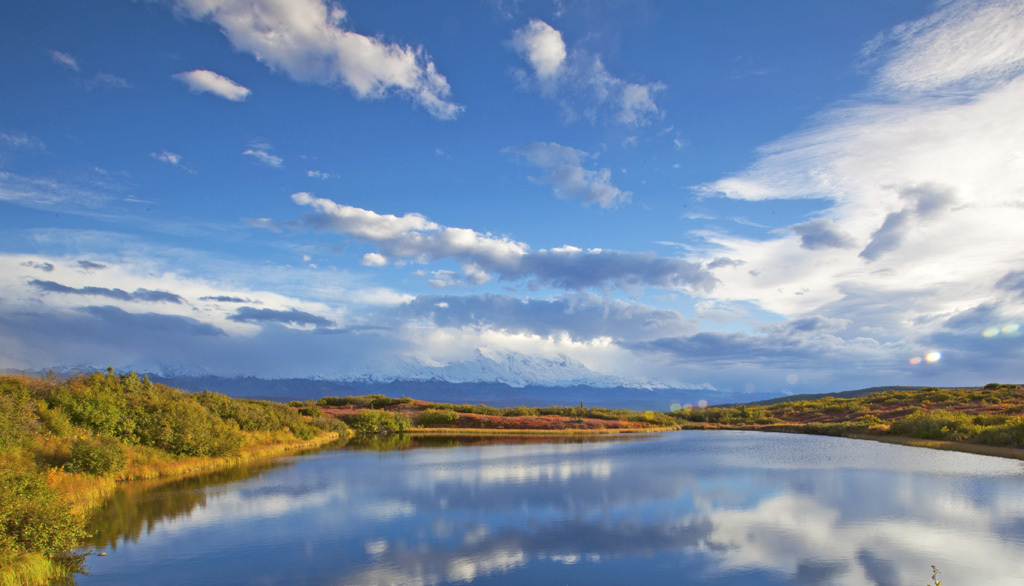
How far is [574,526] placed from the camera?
18375mm

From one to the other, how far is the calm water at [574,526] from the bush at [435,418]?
3428 centimetres

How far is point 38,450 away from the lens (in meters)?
21.3

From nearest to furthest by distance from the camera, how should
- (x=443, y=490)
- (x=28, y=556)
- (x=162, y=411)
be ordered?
(x=28, y=556) → (x=443, y=490) → (x=162, y=411)

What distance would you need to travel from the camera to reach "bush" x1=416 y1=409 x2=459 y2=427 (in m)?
65.7

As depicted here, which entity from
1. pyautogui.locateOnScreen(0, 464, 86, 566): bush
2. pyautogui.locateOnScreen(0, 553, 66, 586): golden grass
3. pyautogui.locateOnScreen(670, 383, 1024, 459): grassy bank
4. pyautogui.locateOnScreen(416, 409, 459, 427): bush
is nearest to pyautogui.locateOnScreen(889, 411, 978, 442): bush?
pyautogui.locateOnScreen(670, 383, 1024, 459): grassy bank

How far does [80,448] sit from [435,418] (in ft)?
147

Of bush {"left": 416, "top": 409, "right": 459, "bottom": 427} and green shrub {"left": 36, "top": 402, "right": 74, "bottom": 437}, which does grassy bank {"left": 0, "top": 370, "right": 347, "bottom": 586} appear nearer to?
green shrub {"left": 36, "top": 402, "right": 74, "bottom": 437}

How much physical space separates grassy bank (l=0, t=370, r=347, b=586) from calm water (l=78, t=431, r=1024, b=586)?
133 centimetres

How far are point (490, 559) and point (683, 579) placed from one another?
16.5 ft

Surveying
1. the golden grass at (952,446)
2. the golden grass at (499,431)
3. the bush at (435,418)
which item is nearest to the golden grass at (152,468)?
the golden grass at (499,431)

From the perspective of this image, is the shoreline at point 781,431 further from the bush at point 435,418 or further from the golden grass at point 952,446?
the bush at point 435,418

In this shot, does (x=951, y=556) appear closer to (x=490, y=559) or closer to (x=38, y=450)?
(x=490, y=559)

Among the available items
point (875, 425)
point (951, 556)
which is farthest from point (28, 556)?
point (875, 425)

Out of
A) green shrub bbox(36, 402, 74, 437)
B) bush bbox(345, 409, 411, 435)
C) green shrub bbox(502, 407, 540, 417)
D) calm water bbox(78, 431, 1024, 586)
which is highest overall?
green shrub bbox(36, 402, 74, 437)
